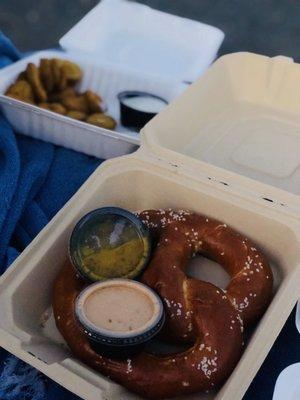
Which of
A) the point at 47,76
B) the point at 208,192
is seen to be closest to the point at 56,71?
the point at 47,76

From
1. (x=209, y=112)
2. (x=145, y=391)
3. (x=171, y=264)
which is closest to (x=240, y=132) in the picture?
(x=209, y=112)

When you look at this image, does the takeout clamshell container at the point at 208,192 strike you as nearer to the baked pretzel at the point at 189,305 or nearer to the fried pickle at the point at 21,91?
the baked pretzel at the point at 189,305

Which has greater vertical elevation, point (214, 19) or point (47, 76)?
point (47, 76)

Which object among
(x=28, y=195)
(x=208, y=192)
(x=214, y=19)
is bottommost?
(x=214, y=19)

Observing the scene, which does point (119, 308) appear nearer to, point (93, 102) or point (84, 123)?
point (84, 123)

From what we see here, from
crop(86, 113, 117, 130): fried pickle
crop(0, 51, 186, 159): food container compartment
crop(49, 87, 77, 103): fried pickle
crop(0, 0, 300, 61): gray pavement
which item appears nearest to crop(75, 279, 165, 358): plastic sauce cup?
crop(0, 51, 186, 159): food container compartment

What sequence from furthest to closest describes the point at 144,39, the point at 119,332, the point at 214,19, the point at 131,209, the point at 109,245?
the point at 214,19
the point at 144,39
the point at 131,209
the point at 109,245
the point at 119,332

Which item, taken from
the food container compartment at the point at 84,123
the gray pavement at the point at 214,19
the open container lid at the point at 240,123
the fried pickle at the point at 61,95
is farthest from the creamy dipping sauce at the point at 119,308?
the gray pavement at the point at 214,19
